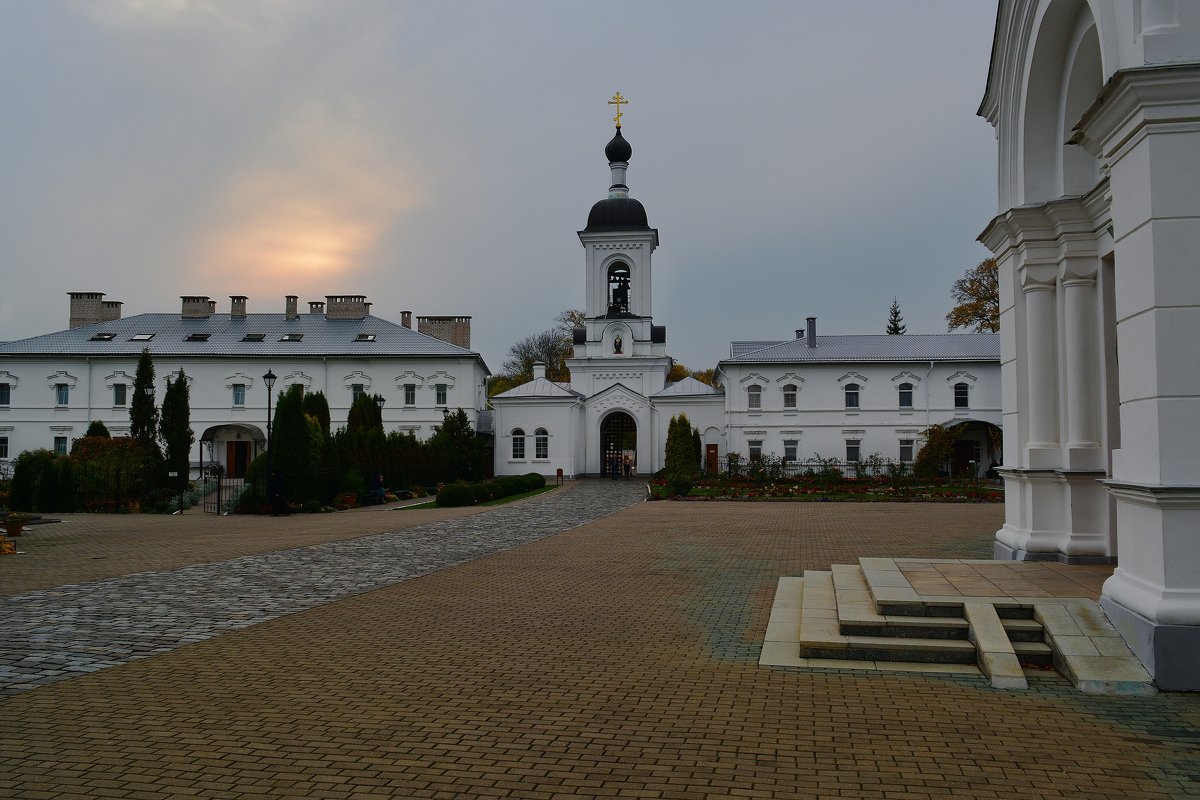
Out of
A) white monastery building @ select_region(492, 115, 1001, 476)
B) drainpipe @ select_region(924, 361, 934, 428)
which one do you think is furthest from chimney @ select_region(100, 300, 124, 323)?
drainpipe @ select_region(924, 361, 934, 428)

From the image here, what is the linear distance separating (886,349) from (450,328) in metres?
25.1

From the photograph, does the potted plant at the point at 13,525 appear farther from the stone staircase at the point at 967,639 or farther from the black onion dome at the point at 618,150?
the black onion dome at the point at 618,150

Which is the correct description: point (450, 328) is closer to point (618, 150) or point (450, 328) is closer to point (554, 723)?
point (618, 150)

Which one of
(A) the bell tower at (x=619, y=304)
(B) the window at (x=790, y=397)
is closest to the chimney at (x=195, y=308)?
(A) the bell tower at (x=619, y=304)

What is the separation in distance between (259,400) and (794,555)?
39424mm

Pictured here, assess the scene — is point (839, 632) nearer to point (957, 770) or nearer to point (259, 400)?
point (957, 770)

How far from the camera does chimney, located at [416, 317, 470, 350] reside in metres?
52.4

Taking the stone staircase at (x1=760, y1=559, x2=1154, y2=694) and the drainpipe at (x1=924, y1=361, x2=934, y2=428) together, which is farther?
the drainpipe at (x1=924, y1=361, x2=934, y2=428)

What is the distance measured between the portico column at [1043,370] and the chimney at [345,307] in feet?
145

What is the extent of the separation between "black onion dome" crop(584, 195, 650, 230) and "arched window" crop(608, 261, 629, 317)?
7.29 feet

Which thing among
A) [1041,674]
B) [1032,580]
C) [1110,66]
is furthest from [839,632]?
[1110,66]

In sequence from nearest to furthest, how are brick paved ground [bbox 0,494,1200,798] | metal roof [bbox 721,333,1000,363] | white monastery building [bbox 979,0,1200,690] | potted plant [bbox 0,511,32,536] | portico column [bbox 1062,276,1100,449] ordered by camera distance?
brick paved ground [bbox 0,494,1200,798], white monastery building [bbox 979,0,1200,690], portico column [bbox 1062,276,1100,449], potted plant [bbox 0,511,32,536], metal roof [bbox 721,333,1000,363]

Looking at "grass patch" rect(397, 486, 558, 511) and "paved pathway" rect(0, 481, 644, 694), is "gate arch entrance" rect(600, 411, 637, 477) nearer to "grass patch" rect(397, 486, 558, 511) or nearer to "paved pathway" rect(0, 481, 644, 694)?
"grass patch" rect(397, 486, 558, 511)

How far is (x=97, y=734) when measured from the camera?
17.5 ft
